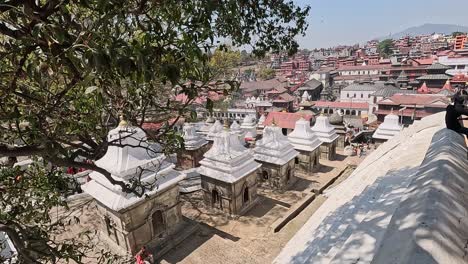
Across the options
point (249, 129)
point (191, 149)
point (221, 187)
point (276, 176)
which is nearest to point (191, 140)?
point (191, 149)

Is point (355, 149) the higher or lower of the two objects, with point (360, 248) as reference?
lower

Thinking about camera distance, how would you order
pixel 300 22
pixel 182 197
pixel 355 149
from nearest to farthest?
pixel 300 22 → pixel 182 197 → pixel 355 149

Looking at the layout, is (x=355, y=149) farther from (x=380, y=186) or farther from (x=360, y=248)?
(x=360, y=248)

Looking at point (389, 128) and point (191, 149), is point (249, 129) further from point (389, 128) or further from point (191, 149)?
point (389, 128)

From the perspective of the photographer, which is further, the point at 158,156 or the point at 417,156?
the point at 158,156

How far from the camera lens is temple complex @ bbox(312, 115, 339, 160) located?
21.8m

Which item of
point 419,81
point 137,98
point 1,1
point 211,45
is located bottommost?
point 419,81

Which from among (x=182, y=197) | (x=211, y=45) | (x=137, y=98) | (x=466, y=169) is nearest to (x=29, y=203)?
(x=137, y=98)

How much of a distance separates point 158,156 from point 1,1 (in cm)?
996

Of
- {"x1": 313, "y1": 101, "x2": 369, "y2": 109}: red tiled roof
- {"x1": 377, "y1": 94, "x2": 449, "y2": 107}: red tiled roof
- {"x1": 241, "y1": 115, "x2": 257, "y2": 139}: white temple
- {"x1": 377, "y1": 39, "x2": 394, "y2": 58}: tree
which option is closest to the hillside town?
{"x1": 241, "y1": 115, "x2": 257, "y2": 139}: white temple

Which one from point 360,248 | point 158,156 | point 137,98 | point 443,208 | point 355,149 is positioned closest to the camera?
point 443,208

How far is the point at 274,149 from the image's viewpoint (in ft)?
56.5

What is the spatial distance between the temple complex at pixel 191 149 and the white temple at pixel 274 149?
6.05 m

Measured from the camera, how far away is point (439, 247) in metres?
1.98
